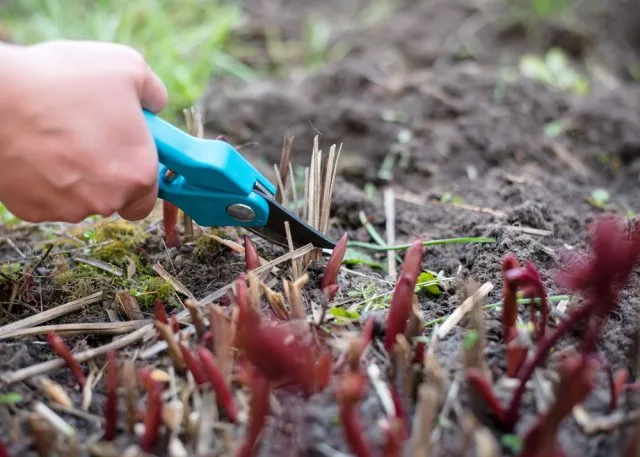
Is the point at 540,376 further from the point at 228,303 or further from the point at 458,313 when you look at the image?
the point at 228,303

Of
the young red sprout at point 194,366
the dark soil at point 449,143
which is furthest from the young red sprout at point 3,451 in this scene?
the young red sprout at point 194,366

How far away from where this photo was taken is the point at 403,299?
161 centimetres

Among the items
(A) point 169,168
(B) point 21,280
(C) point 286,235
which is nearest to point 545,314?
(C) point 286,235

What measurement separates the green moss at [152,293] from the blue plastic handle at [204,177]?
225mm

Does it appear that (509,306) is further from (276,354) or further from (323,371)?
(276,354)

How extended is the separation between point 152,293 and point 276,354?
0.79m

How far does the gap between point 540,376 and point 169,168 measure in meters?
1.07

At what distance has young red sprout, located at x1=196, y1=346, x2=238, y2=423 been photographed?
145cm

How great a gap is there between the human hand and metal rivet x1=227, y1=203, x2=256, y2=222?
261 mm

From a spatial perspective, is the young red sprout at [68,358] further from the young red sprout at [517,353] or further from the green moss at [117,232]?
the young red sprout at [517,353]

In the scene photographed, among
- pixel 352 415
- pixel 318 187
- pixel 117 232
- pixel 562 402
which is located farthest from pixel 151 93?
pixel 562 402

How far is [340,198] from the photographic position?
2668 millimetres

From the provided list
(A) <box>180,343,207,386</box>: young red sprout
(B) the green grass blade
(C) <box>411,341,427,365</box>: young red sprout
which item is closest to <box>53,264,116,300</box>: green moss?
(A) <box>180,343,207,386</box>: young red sprout

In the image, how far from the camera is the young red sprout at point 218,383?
4.77ft
